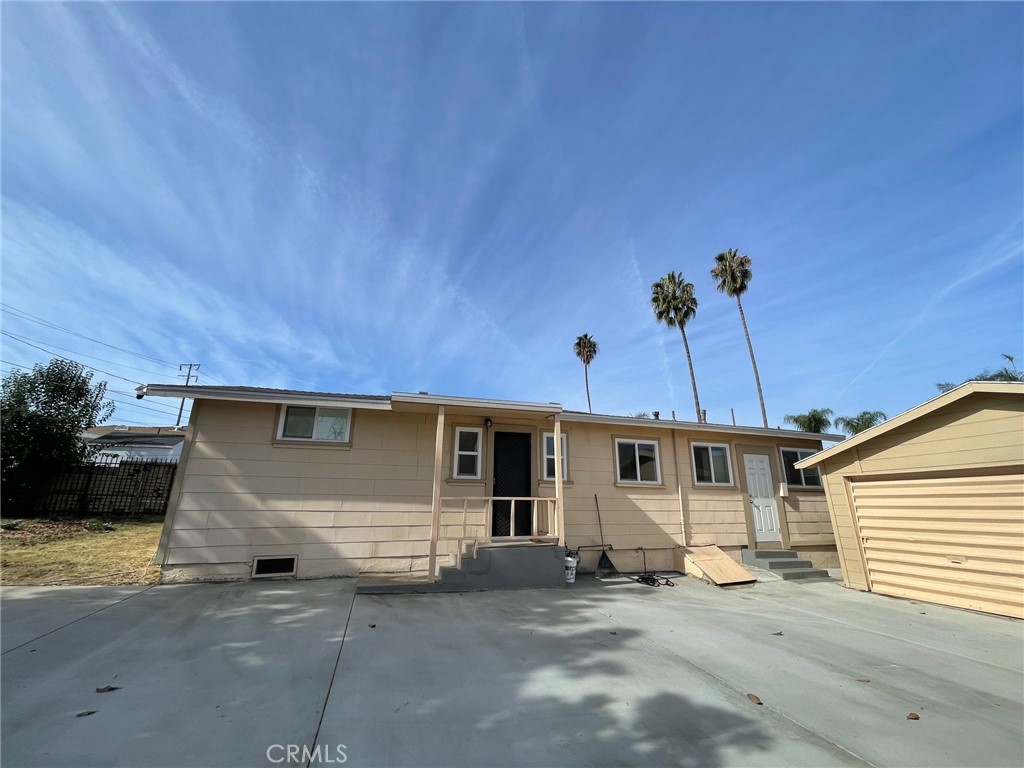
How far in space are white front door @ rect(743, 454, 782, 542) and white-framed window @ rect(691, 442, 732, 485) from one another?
579 mm

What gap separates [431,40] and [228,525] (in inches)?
362

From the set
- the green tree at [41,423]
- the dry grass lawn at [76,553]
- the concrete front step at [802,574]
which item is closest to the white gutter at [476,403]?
the dry grass lawn at [76,553]

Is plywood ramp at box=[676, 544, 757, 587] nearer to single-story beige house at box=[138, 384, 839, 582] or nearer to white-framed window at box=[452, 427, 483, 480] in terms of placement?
single-story beige house at box=[138, 384, 839, 582]

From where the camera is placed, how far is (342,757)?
2250 mm

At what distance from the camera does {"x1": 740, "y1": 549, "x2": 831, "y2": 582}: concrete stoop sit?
29.5 ft

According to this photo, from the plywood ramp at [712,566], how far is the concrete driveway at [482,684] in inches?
96.9

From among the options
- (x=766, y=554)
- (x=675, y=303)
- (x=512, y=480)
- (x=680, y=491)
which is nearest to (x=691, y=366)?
(x=675, y=303)

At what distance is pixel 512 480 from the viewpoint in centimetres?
848

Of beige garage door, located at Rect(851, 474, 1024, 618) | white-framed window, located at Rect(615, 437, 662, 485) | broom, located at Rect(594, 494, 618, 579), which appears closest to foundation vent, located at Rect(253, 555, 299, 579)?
broom, located at Rect(594, 494, 618, 579)

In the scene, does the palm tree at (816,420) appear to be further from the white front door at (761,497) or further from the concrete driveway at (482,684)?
the concrete driveway at (482,684)

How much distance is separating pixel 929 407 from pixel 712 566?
486cm

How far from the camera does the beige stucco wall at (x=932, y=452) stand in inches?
239

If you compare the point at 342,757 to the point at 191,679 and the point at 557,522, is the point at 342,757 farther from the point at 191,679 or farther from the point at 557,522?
the point at 557,522

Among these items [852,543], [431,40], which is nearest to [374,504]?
[431,40]
